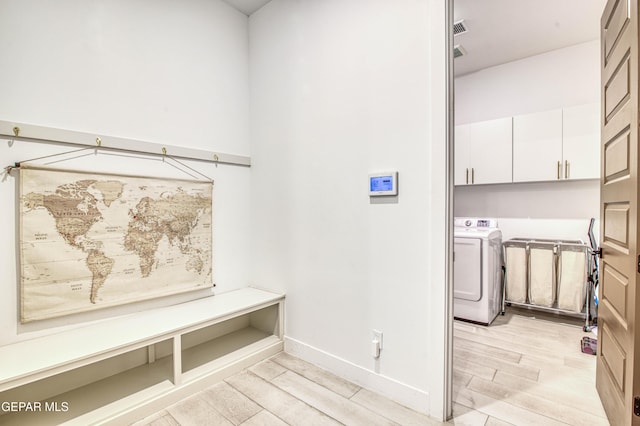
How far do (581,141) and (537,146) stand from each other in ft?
1.23

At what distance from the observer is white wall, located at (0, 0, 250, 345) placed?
171 centimetres

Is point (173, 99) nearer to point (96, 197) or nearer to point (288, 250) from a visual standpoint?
point (96, 197)

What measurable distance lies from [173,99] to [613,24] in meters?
2.92

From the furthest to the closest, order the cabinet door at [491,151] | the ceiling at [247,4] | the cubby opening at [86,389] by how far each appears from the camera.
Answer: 1. the cabinet door at [491,151]
2. the ceiling at [247,4]
3. the cubby opening at [86,389]

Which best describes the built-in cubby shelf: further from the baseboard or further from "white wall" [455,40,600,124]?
"white wall" [455,40,600,124]

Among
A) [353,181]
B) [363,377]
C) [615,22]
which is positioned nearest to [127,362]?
[363,377]

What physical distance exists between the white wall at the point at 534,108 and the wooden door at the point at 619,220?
1765 mm

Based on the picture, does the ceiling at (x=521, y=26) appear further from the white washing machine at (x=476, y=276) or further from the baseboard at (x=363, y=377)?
the baseboard at (x=363, y=377)

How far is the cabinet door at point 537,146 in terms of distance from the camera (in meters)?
3.27

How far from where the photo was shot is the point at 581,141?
124 inches

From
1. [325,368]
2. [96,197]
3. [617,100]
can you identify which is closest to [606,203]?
[617,100]

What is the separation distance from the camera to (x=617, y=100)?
1.63 meters

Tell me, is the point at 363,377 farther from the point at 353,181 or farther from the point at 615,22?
the point at 615,22

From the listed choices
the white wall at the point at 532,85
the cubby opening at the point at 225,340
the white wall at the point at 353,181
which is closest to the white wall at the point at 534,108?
the white wall at the point at 532,85
